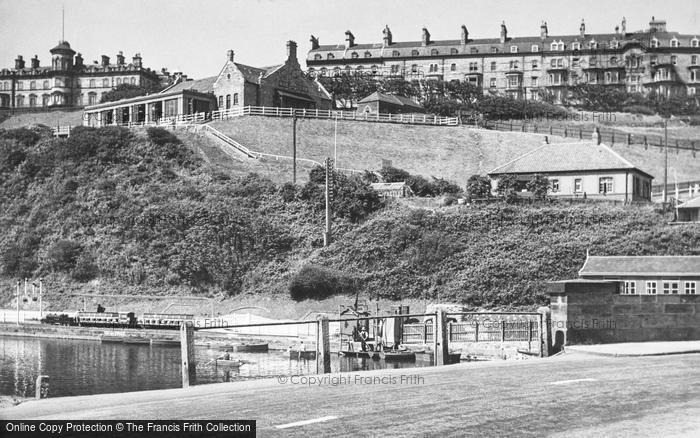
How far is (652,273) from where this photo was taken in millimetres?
47062

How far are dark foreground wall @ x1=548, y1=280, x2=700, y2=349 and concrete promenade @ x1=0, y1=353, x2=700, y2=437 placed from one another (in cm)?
368

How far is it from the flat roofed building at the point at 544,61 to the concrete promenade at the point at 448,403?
376 feet

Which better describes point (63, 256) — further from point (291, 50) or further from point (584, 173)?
point (584, 173)

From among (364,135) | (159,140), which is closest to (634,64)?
(364,135)

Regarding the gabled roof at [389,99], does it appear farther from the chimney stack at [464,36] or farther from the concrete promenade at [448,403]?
the concrete promenade at [448,403]

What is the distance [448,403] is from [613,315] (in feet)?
32.4

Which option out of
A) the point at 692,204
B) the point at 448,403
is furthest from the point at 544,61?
the point at 448,403

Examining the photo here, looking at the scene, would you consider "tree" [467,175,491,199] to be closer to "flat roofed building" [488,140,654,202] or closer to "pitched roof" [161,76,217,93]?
"flat roofed building" [488,140,654,202]

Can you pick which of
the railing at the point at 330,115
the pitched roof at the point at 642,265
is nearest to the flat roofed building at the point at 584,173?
the pitched roof at the point at 642,265

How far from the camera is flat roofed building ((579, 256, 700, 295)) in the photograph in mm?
45750

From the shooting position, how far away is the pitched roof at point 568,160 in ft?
218

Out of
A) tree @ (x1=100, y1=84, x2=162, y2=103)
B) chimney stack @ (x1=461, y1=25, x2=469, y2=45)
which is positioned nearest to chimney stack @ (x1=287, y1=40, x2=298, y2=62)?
tree @ (x1=100, y1=84, x2=162, y2=103)

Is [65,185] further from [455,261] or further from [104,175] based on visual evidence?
[455,261]

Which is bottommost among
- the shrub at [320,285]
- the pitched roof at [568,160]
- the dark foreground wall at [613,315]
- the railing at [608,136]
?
the shrub at [320,285]
